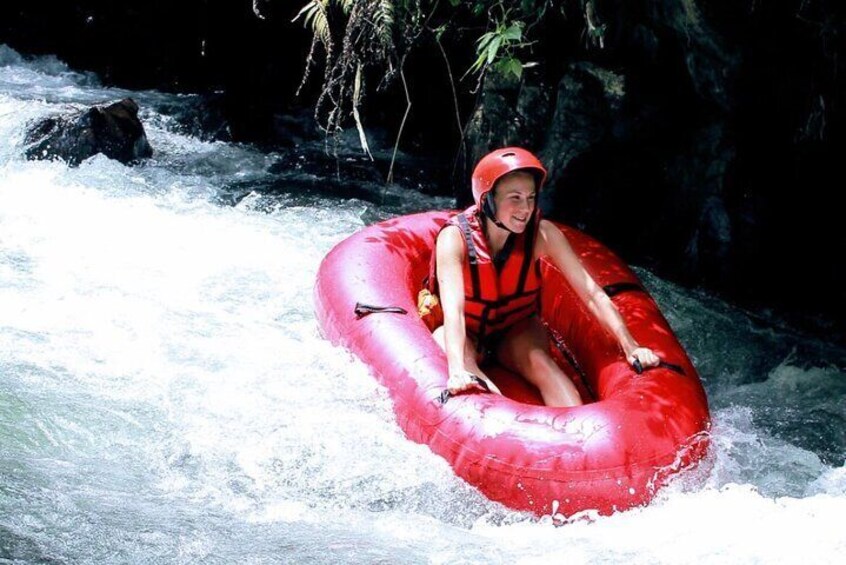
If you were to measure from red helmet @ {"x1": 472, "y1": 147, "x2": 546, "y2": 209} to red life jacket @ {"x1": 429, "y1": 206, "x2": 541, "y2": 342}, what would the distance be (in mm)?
221

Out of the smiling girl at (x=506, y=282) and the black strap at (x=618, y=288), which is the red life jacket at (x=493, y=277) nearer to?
the smiling girl at (x=506, y=282)

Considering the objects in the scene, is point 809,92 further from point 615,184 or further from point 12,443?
point 12,443

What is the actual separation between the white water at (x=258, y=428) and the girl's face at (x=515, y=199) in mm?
903

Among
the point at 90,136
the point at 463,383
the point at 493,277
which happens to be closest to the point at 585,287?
the point at 493,277

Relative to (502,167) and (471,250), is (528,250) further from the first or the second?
(502,167)

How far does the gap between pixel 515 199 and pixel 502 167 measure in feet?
0.48

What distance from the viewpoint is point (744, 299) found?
6098 millimetres

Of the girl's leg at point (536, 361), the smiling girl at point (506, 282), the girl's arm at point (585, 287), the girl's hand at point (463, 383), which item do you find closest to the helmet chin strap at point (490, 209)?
the smiling girl at point (506, 282)

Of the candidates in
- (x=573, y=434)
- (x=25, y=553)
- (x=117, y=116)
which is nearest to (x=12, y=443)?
(x=25, y=553)

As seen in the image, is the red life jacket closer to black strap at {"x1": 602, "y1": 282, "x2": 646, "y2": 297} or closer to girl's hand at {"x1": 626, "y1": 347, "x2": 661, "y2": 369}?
black strap at {"x1": 602, "y1": 282, "x2": 646, "y2": 297}

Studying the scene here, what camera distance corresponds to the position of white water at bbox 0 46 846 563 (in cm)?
349

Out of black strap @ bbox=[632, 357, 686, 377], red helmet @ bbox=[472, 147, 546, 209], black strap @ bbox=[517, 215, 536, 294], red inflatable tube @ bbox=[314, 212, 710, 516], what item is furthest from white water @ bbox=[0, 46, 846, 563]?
red helmet @ bbox=[472, 147, 546, 209]

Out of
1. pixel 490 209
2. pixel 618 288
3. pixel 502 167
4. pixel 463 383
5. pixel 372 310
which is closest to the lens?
pixel 463 383

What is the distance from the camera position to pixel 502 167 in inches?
164
